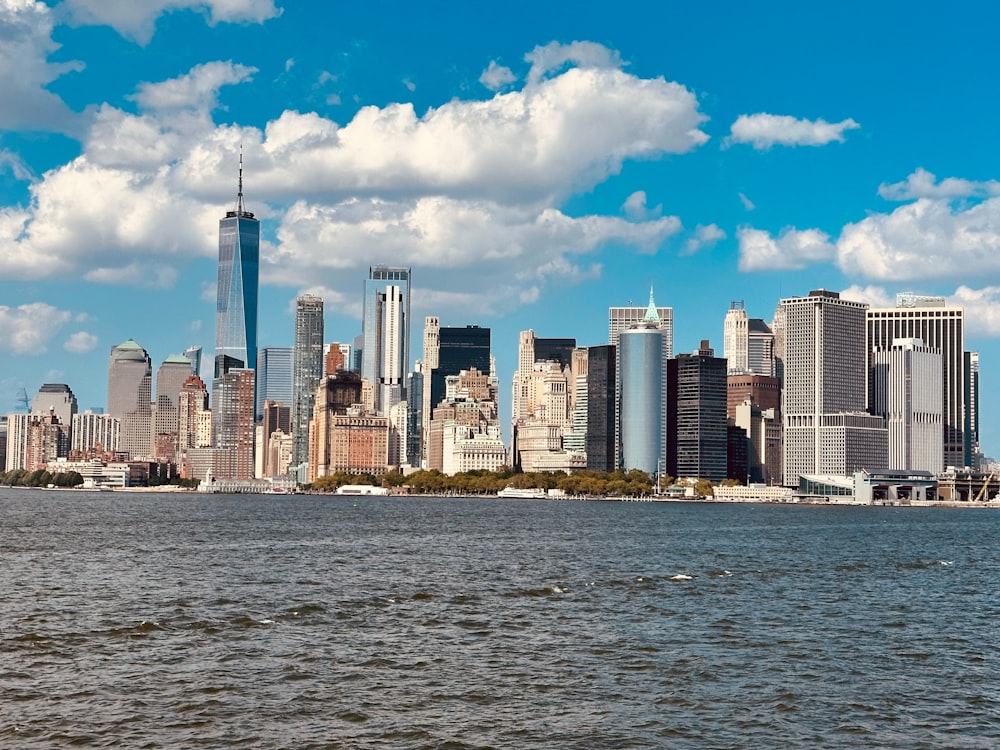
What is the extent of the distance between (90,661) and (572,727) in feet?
67.0

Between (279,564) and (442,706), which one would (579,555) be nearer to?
(279,564)

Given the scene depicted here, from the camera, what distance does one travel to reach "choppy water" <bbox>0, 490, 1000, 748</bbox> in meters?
43.3

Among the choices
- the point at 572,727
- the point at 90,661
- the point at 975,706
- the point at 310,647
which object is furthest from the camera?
the point at 310,647

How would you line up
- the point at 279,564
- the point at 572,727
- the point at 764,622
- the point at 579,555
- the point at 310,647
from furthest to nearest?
the point at 579,555, the point at 279,564, the point at 764,622, the point at 310,647, the point at 572,727

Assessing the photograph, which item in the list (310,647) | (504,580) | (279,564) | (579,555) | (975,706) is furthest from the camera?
(579,555)

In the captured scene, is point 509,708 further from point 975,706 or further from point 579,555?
point 579,555

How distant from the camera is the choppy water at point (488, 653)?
43.3m

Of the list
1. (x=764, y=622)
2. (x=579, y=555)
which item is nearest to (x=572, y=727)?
(x=764, y=622)

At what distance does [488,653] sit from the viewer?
186ft

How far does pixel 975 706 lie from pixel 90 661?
32699mm

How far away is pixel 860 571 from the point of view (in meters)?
103

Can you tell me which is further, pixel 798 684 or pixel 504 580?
pixel 504 580

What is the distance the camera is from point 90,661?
2090 inches

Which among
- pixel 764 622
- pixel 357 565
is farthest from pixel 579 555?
pixel 764 622
